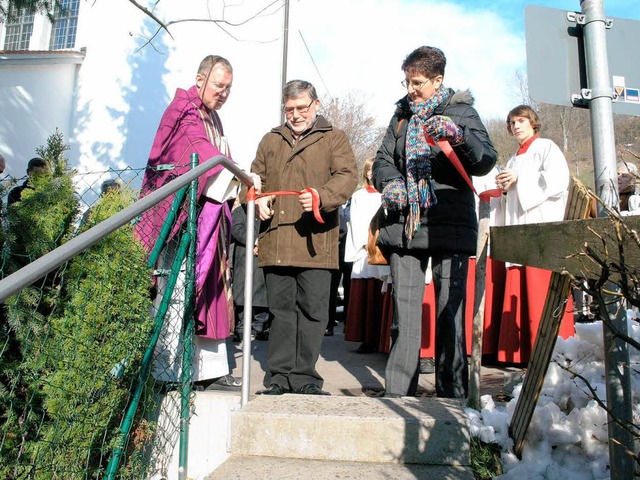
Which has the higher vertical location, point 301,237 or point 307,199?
point 307,199

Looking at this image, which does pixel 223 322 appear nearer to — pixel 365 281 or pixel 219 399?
pixel 219 399

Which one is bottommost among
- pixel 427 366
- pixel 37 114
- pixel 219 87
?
pixel 427 366

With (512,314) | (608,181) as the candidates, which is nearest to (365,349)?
(512,314)

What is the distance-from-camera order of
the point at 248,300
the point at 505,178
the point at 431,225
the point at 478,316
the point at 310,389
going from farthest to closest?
the point at 505,178 → the point at 310,389 → the point at 248,300 → the point at 431,225 → the point at 478,316

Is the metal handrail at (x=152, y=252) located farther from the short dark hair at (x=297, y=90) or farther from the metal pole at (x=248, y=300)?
the short dark hair at (x=297, y=90)

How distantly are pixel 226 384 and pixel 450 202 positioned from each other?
1.81 m

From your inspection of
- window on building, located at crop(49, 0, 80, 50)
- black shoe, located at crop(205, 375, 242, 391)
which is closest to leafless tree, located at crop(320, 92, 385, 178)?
window on building, located at crop(49, 0, 80, 50)

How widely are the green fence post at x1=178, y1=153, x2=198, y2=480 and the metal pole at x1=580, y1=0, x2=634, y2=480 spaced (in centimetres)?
218

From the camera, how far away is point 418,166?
3.28 m

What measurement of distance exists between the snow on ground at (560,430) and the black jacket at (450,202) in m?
0.83

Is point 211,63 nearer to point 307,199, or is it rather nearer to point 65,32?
point 307,199

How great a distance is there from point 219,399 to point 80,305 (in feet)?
3.20

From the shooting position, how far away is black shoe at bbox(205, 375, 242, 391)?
3.86 metres

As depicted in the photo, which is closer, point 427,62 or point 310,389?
point 427,62
